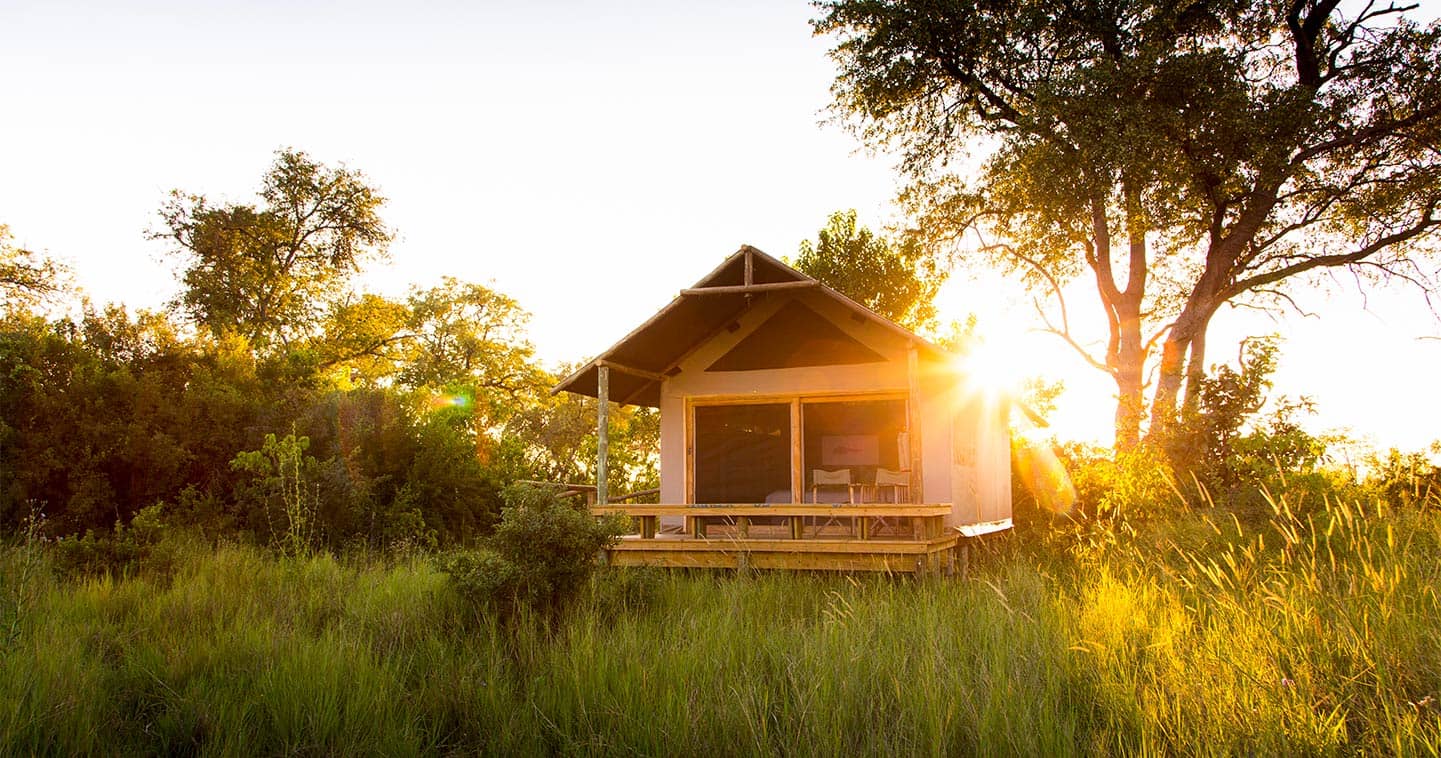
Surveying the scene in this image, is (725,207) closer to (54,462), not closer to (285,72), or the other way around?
(285,72)

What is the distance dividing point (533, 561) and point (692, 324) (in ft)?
17.4

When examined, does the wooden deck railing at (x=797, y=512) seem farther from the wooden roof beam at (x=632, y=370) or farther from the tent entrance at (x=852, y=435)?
the tent entrance at (x=852, y=435)

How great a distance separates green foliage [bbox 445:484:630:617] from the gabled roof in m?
3.81

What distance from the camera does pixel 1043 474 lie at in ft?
67.0

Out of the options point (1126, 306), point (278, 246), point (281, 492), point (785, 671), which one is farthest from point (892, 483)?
point (278, 246)

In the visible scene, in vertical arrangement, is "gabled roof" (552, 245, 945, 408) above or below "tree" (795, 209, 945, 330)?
below

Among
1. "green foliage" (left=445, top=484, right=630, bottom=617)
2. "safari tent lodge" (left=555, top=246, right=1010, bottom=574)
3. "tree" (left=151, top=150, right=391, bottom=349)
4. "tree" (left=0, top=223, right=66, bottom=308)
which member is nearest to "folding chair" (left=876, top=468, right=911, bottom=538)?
"safari tent lodge" (left=555, top=246, right=1010, bottom=574)

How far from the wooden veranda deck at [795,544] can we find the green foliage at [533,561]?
4.89 feet

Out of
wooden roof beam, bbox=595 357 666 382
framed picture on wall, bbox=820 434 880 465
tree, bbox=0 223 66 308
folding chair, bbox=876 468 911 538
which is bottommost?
folding chair, bbox=876 468 911 538

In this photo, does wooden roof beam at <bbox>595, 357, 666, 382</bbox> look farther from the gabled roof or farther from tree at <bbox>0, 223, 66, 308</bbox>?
tree at <bbox>0, 223, 66, 308</bbox>

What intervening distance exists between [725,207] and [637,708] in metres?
12.8

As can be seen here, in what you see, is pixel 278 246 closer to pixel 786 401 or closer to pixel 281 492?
pixel 281 492

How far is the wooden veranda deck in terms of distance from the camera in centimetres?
848

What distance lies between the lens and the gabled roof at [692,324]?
33.6 ft
